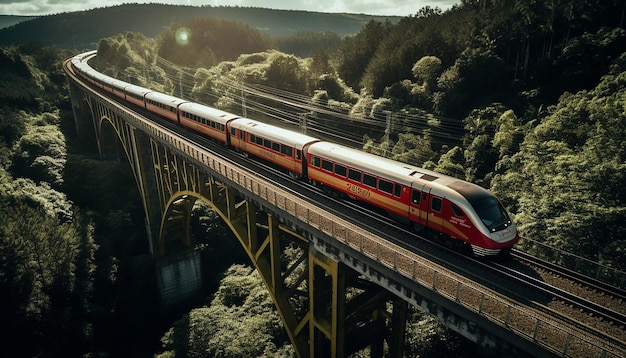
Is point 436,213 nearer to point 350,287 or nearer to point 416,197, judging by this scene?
point 416,197

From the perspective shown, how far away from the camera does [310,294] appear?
1495cm

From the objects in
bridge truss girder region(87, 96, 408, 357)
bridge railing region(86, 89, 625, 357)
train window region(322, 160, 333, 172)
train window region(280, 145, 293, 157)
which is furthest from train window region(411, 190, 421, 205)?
train window region(280, 145, 293, 157)

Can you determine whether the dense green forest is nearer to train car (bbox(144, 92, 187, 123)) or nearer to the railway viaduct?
the railway viaduct

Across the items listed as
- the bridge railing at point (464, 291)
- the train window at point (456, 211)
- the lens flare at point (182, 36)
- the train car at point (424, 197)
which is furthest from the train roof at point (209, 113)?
the lens flare at point (182, 36)

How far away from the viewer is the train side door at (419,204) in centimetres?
1449

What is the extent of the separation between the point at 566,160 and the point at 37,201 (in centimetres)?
4879

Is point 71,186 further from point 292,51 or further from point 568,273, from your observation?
point 292,51

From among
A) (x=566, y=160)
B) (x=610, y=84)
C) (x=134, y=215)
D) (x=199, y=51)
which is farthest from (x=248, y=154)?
(x=199, y=51)

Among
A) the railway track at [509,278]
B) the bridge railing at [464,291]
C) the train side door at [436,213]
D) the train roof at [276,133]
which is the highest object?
the train roof at [276,133]

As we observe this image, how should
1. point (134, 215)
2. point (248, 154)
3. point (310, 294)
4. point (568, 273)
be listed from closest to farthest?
1. point (568, 273)
2. point (310, 294)
3. point (248, 154)
4. point (134, 215)

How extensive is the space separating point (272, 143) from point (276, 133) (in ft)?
2.36

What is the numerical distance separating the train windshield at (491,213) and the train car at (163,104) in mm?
30805

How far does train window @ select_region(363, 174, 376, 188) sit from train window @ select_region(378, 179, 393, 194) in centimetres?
34

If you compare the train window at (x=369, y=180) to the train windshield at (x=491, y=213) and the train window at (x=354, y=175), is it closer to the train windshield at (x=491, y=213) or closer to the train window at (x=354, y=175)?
the train window at (x=354, y=175)
